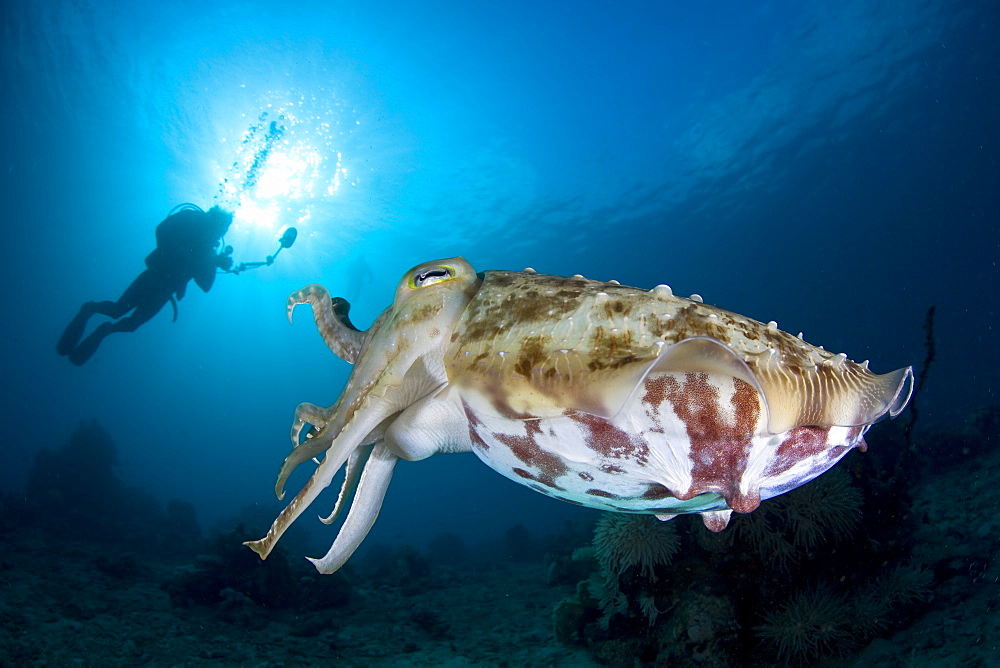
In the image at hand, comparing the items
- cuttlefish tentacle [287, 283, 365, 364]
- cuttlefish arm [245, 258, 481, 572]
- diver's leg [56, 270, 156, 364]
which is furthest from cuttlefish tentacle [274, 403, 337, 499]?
diver's leg [56, 270, 156, 364]

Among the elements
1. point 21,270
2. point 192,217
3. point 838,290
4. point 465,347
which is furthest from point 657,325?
point 21,270

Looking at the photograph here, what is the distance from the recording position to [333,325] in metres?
2.08

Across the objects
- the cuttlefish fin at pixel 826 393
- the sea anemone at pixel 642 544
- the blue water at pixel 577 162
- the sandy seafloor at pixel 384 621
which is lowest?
the sandy seafloor at pixel 384 621

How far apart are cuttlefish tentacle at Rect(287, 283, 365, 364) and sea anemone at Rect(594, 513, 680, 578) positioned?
14.1ft

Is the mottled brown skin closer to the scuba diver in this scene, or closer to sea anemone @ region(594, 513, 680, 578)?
sea anemone @ region(594, 513, 680, 578)

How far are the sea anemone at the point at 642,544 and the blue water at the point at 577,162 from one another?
1975 centimetres

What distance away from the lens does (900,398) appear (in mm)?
1251

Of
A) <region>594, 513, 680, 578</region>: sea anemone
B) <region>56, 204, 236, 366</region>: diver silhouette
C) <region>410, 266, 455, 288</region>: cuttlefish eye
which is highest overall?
<region>56, 204, 236, 366</region>: diver silhouette

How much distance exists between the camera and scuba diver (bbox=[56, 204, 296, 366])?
16.7m

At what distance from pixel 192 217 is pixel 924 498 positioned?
76.6ft

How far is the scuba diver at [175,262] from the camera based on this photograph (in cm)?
1673

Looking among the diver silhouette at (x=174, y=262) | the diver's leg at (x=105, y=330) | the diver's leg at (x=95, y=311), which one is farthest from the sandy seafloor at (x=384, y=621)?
the diver silhouette at (x=174, y=262)

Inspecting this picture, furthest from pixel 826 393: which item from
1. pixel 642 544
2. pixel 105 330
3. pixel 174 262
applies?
pixel 174 262

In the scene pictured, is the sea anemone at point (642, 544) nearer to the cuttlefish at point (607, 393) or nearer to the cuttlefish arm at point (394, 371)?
the cuttlefish at point (607, 393)
